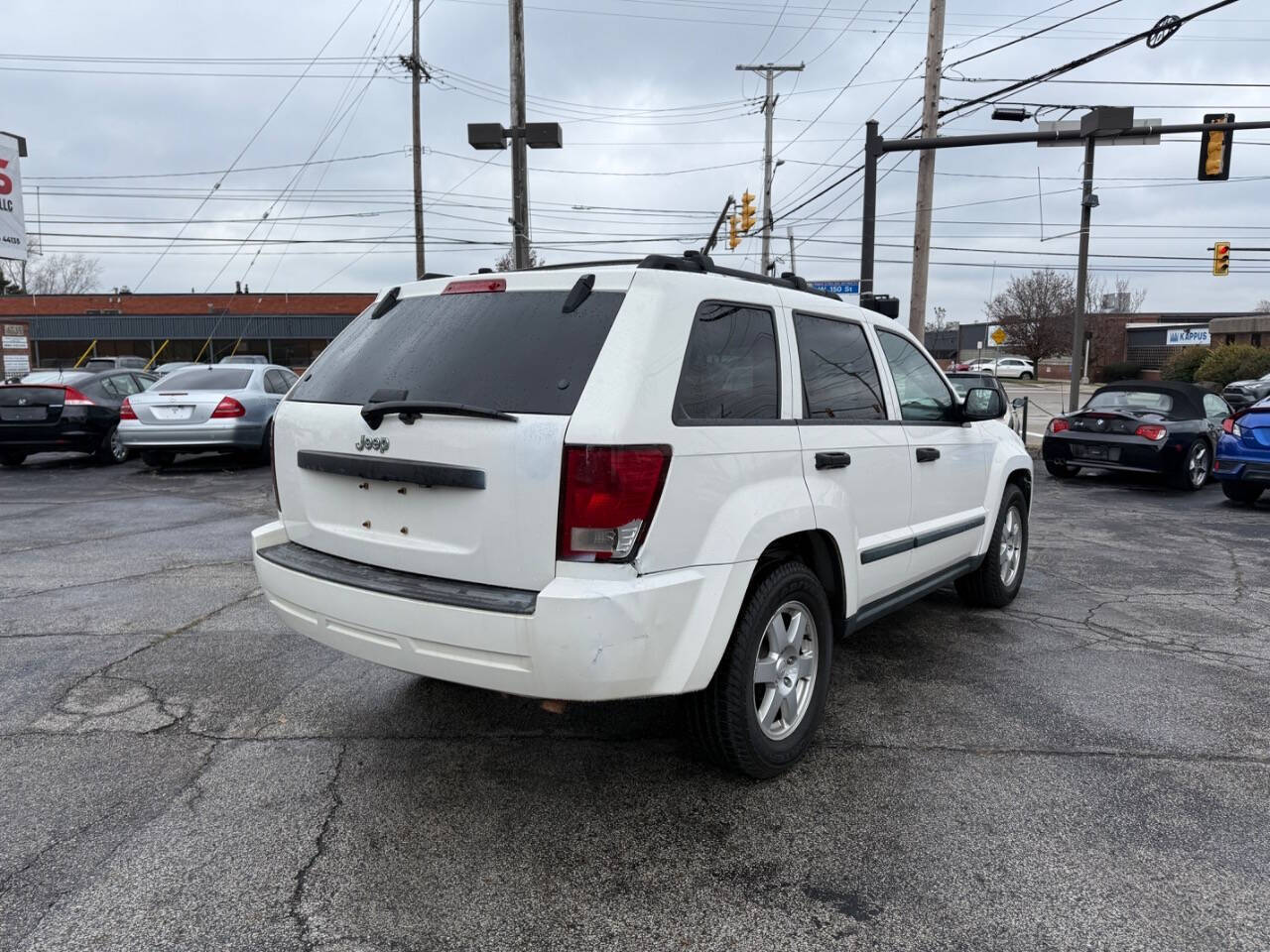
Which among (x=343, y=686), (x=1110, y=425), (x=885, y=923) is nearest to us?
(x=885, y=923)

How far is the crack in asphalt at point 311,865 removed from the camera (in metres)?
2.51

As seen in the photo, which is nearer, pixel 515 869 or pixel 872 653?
pixel 515 869

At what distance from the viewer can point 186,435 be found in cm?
1230

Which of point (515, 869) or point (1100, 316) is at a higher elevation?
point (1100, 316)

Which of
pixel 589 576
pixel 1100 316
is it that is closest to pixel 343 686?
pixel 589 576

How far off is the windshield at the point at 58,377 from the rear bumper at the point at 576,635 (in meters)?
13.0

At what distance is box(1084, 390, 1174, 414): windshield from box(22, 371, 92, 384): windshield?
1506 centimetres

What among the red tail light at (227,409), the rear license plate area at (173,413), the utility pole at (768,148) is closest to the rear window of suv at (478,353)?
the red tail light at (227,409)

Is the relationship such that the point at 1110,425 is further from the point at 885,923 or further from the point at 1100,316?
the point at 1100,316

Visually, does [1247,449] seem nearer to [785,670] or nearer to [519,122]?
[785,670]

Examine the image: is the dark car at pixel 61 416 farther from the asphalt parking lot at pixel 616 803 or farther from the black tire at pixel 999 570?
the black tire at pixel 999 570

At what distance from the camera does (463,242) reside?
33.5 meters

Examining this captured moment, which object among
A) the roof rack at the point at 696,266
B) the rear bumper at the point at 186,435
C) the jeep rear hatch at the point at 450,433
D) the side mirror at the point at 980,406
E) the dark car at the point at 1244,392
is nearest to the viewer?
the jeep rear hatch at the point at 450,433

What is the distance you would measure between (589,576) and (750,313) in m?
1.32
